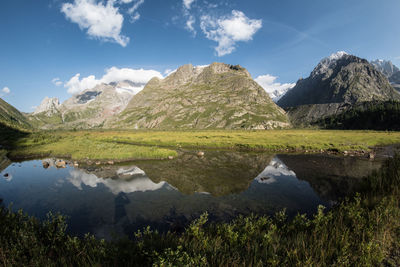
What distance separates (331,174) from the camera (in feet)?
103

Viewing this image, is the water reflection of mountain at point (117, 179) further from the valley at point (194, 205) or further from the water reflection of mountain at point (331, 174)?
the water reflection of mountain at point (331, 174)

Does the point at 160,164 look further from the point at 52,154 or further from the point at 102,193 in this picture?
the point at 52,154

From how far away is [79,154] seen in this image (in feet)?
142

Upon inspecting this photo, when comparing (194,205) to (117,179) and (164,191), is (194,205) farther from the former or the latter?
(117,179)

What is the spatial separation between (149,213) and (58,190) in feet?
49.0

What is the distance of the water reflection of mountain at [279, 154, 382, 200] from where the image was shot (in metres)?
23.6

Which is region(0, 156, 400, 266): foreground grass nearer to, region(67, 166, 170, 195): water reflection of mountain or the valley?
the valley

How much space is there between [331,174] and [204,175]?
21987mm

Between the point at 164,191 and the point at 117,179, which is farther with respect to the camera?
the point at 117,179

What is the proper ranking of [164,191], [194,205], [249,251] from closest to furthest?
[249,251], [194,205], [164,191]

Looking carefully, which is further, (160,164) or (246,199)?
(160,164)

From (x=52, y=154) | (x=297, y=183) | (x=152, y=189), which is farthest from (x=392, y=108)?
(x=52, y=154)

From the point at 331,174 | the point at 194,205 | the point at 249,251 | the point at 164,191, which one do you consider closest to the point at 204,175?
the point at 164,191

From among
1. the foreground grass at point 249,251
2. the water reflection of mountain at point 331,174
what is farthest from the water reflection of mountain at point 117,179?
the water reflection of mountain at point 331,174
